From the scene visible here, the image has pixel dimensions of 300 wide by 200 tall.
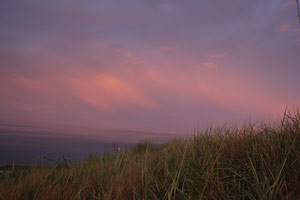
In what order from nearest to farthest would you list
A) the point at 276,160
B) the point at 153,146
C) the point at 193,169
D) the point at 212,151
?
the point at 276,160 < the point at 193,169 < the point at 212,151 < the point at 153,146

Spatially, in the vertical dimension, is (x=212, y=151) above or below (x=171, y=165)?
above

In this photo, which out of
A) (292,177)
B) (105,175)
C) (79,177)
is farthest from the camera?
(79,177)

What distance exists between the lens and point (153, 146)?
9.38 meters

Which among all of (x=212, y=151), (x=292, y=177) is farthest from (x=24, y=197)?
(x=292, y=177)

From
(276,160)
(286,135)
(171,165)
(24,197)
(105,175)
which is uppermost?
(286,135)

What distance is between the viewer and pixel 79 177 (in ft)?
11.3

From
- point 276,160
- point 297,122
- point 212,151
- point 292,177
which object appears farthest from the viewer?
point 212,151

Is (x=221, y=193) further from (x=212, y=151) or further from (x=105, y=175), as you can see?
(x=105, y=175)

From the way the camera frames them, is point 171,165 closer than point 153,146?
Yes

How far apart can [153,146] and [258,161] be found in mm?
7240

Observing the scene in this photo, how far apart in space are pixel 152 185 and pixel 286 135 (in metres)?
1.47

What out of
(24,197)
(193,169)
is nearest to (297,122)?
(193,169)

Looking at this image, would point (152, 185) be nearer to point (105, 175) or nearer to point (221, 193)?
point (221, 193)

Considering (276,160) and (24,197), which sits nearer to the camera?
(276,160)
